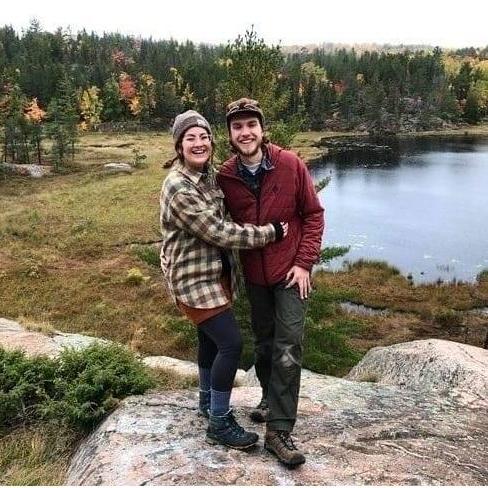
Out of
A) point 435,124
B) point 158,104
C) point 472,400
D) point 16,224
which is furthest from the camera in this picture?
point 435,124

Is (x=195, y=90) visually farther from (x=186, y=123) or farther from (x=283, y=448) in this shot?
(x=283, y=448)

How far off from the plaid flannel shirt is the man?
21 cm

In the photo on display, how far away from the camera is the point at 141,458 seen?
473 centimetres

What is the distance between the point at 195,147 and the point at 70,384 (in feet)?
9.99

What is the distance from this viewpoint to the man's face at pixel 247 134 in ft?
15.7

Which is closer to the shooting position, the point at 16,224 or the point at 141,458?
the point at 141,458

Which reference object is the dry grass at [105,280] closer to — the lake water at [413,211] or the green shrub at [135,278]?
the green shrub at [135,278]

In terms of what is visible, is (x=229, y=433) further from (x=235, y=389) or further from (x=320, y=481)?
(x=235, y=389)

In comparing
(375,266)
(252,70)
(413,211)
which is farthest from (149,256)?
(413,211)

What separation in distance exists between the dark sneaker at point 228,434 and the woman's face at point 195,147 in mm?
2249

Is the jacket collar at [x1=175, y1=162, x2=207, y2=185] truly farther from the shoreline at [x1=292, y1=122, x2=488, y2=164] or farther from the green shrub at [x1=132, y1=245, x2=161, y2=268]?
the shoreline at [x1=292, y1=122, x2=488, y2=164]

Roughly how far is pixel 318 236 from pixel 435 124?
377 ft

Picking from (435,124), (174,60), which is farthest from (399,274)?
(174,60)

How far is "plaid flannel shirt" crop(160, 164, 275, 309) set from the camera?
456 cm
